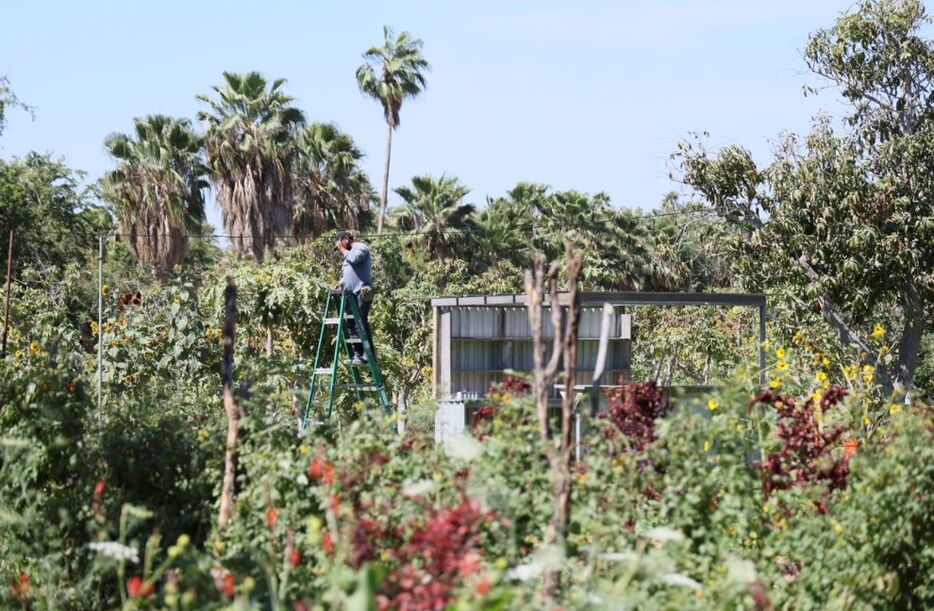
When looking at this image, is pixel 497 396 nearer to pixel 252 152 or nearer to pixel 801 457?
pixel 801 457

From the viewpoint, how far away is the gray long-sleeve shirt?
38.6ft

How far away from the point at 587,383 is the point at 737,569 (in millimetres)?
10510

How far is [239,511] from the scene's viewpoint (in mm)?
5195

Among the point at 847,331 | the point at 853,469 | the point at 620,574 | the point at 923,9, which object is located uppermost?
the point at 923,9

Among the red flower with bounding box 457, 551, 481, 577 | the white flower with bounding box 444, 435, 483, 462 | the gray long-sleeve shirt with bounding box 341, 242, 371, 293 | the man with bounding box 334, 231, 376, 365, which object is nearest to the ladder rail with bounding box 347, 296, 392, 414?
the man with bounding box 334, 231, 376, 365

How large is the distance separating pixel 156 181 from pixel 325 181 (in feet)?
12.5

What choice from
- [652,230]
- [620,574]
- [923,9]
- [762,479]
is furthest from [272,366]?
[652,230]

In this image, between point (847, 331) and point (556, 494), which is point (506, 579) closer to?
point (556, 494)

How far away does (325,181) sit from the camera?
31.3m

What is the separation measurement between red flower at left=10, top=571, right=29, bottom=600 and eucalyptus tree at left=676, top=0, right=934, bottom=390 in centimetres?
976

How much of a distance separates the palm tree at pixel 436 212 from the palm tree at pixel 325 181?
145 cm

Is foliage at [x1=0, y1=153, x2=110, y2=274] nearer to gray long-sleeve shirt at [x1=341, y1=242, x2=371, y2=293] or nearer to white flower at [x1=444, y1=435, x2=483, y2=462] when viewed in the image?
gray long-sleeve shirt at [x1=341, y1=242, x2=371, y2=293]

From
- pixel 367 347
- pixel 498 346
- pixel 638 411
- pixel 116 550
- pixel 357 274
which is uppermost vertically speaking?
pixel 357 274

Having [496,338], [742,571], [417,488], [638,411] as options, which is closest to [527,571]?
[417,488]
